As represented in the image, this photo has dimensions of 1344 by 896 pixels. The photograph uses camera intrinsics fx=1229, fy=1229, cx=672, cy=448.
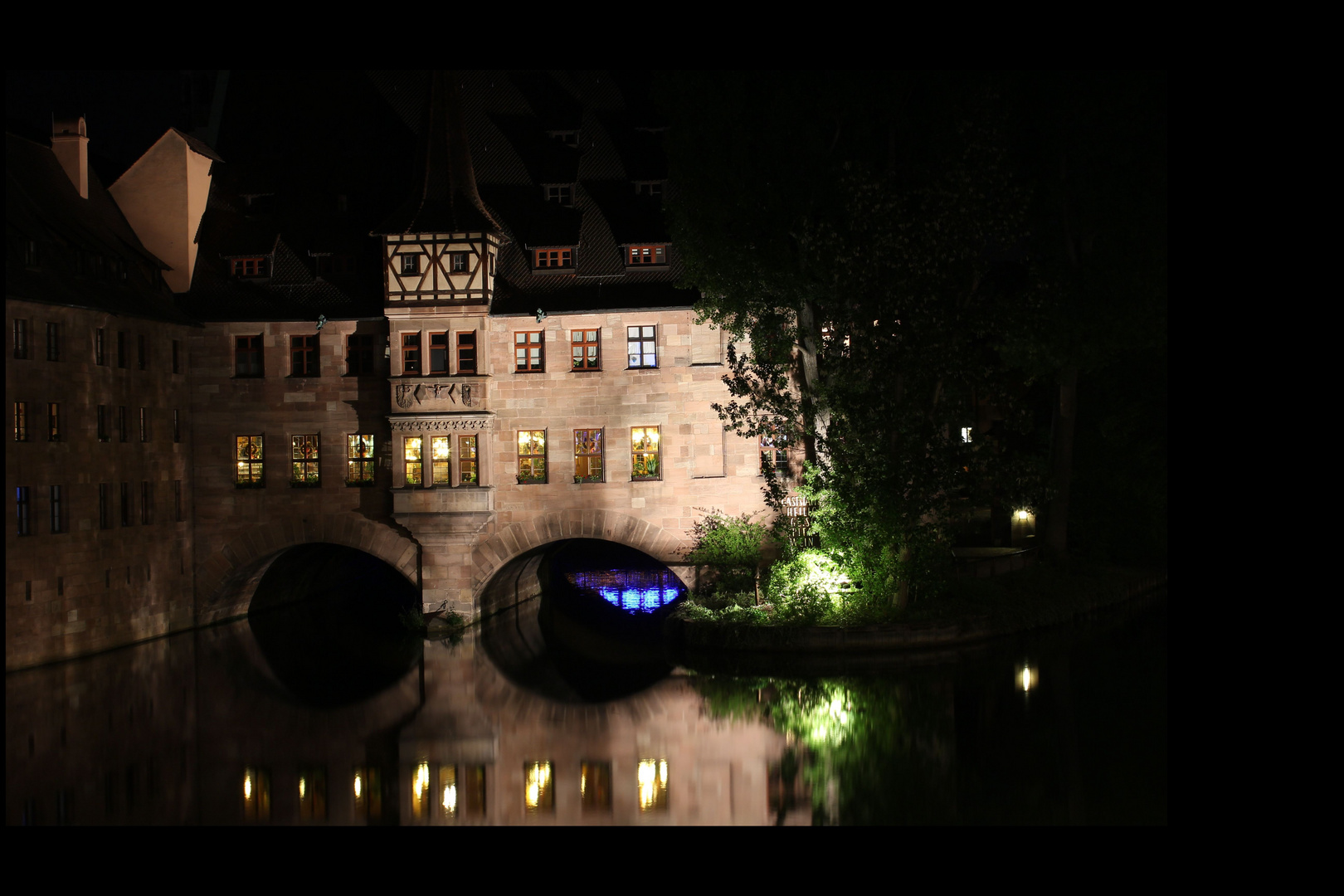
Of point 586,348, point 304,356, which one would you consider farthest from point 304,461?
point 586,348

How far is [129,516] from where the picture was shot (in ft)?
89.7

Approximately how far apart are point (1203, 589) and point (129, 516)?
81.0ft

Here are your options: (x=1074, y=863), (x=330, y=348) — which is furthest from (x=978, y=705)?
(x=330, y=348)

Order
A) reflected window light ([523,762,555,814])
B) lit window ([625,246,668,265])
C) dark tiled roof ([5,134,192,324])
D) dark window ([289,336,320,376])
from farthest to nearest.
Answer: dark window ([289,336,320,376]) < lit window ([625,246,668,265]) < dark tiled roof ([5,134,192,324]) < reflected window light ([523,762,555,814])

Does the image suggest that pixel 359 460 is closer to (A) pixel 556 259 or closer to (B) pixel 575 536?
(B) pixel 575 536

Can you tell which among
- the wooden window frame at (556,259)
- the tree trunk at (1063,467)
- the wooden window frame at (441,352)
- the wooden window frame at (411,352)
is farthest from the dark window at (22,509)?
the tree trunk at (1063,467)

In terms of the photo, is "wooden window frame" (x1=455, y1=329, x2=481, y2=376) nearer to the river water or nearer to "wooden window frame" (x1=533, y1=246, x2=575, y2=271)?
"wooden window frame" (x1=533, y1=246, x2=575, y2=271)

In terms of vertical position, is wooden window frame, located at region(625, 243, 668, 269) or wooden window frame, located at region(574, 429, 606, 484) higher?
wooden window frame, located at region(625, 243, 668, 269)

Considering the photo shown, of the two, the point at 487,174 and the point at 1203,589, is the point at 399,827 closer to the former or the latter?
the point at 1203,589

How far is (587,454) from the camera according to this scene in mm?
29344

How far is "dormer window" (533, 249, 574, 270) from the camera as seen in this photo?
29.9 meters

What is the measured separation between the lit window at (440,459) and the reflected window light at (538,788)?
12.5 meters

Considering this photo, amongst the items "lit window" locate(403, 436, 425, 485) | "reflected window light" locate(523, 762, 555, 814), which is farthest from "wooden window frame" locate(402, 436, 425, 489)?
"reflected window light" locate(523, 762, 555, 814)

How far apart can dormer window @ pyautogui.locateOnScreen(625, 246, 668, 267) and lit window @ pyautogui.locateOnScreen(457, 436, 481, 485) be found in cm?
570
